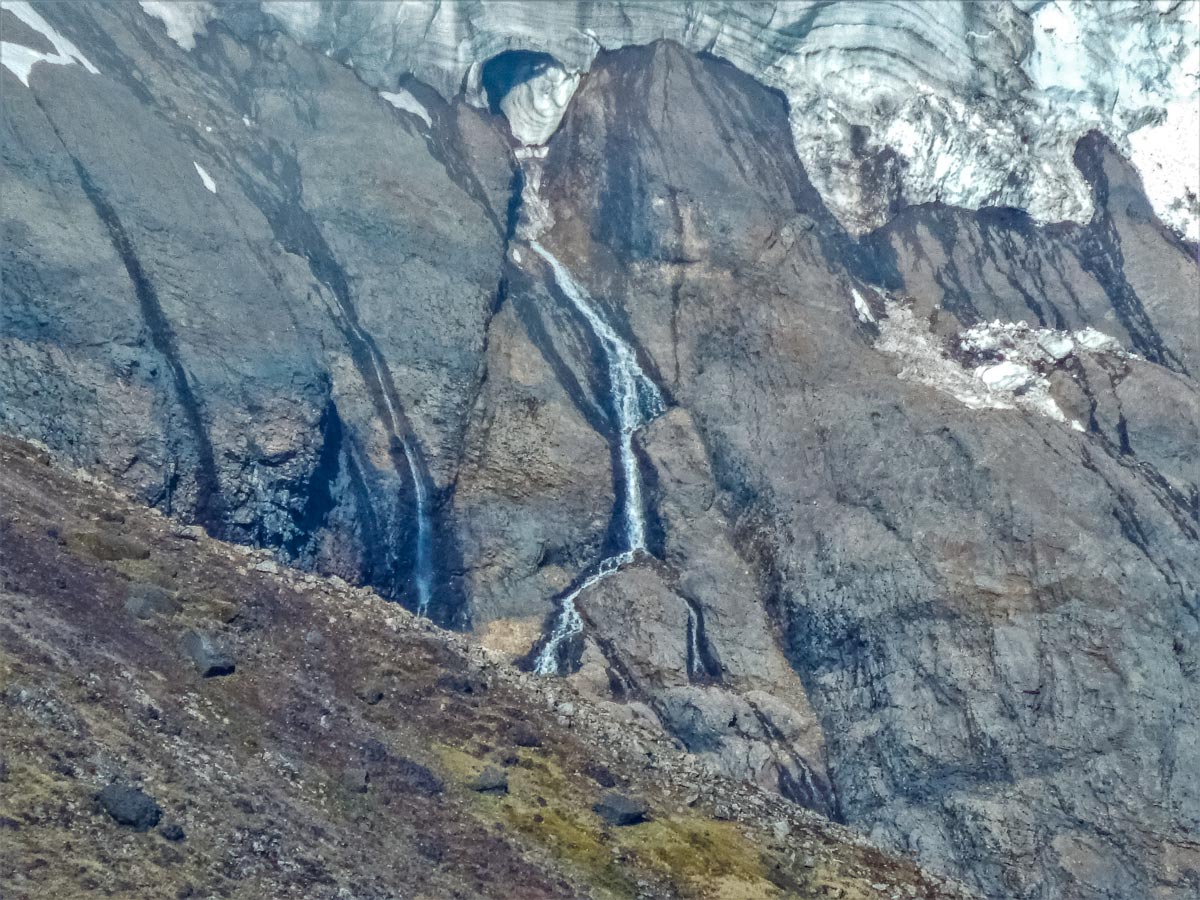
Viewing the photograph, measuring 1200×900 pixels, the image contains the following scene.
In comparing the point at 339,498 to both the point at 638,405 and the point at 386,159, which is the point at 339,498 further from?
the point at 386,159

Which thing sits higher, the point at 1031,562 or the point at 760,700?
the point at 1031,562

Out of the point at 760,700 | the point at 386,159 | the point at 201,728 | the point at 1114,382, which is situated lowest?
the point at 201,728

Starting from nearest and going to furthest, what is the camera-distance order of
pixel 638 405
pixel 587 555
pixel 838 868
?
pixel 838 868 < pixel 587 555 < pixel 638 405

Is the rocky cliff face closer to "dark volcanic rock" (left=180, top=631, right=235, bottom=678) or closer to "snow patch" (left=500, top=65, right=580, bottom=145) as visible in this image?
"snow patch" (left=500, top=65, right=580, bottom=145)

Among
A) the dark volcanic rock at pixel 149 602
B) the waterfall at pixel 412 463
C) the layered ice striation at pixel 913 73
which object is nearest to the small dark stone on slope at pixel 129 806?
the dark volcanic rock at pixel 149 602

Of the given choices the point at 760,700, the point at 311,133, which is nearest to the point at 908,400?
the point at 760,700

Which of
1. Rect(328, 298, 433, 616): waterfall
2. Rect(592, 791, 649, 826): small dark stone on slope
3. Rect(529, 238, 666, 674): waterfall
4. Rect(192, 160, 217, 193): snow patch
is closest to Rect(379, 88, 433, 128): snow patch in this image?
Rect(529, 238, 666, 674): waterfall
